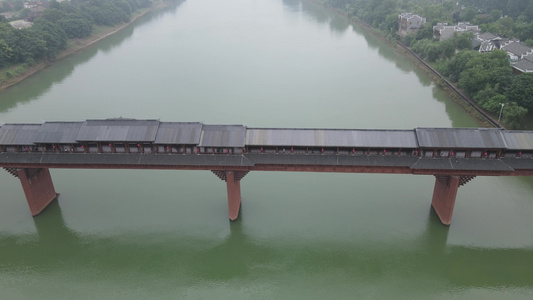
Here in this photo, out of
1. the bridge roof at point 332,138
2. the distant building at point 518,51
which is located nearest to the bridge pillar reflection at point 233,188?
the bridge roof at point 332,138

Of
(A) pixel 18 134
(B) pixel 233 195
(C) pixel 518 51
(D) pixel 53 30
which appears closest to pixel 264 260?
(B) pixel 233 195

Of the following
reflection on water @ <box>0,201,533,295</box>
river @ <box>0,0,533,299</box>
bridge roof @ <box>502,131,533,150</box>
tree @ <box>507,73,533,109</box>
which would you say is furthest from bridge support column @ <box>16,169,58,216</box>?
tree @ <box>507,73,533,109</box>

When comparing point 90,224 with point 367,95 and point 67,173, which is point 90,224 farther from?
point 367,95

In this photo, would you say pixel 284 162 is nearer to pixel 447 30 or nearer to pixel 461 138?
pixel 461 138

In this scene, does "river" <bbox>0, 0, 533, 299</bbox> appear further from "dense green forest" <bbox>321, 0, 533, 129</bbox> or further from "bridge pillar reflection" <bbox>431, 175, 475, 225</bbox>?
"dense green forest" <bbox>321, 0, 533, 129</bbox>

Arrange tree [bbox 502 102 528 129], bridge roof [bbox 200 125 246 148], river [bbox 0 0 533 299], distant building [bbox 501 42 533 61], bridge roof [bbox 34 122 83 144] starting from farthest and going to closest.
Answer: distant building [bbox 501 42 533 61] < tree [bbox 502 102 528 129] < bridge roof [bbox 34 122 83 144] < bridge roof [bbox 200 125 246 148] < river [bbox 0 0 533 299]

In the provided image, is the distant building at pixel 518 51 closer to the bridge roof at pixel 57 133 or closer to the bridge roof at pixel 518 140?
the bridge roof at pixel 518 140
